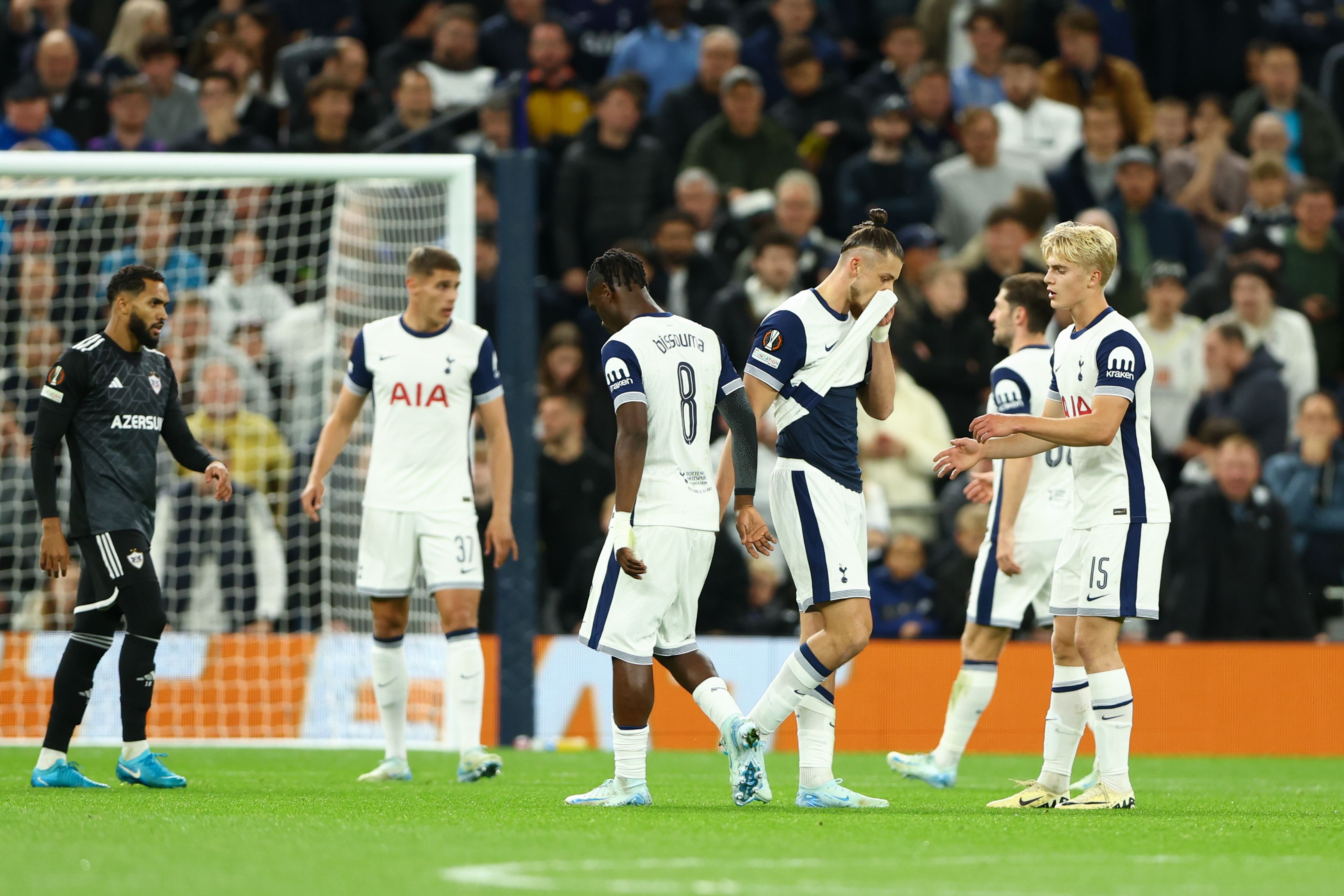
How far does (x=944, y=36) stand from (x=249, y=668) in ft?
34.2

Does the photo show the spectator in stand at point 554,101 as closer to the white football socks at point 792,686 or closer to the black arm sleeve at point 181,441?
the black arm sleeve at point 181,441

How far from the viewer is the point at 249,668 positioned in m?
13.1

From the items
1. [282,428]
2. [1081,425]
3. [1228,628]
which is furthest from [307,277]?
[1081,425]

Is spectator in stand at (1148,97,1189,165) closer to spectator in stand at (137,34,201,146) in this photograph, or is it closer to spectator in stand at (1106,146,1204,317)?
spectator in stand at (1106,146,1204,317)

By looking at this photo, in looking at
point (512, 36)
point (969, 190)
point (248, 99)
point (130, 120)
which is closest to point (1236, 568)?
point (969, 190)

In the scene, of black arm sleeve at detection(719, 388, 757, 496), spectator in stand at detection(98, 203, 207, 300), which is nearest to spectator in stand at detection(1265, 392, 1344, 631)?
black arm sleeve at detection(719, 388, 757, 496)

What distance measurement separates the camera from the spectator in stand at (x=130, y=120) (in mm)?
15609

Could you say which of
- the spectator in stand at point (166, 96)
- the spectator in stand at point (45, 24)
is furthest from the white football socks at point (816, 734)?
the spectator in stand at point (45, 24)

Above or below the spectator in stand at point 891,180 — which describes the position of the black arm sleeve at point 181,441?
below

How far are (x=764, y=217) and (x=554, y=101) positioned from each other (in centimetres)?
257

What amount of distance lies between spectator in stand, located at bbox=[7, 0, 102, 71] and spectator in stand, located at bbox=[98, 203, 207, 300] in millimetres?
3518

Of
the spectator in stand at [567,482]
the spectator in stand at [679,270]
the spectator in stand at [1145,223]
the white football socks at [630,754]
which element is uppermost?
the spectator in stand at [1145,223]

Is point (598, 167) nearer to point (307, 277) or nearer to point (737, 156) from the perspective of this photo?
point (737, 156)

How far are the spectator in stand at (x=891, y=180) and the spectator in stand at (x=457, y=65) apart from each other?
11.5ft
